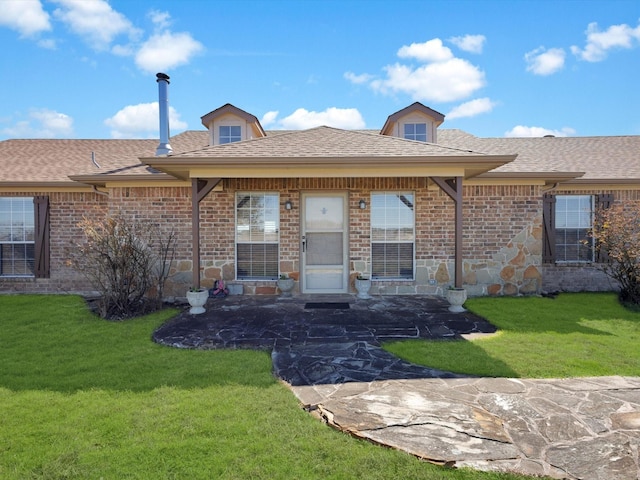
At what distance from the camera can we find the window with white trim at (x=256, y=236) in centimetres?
809

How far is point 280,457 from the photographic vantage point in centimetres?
254

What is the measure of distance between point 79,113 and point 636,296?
14.5m

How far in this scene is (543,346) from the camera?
190 inches

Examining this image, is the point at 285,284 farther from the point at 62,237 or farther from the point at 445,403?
the point at 62,237

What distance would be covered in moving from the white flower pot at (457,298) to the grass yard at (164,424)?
3.75 metres

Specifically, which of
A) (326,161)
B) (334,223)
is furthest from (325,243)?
(326,161)

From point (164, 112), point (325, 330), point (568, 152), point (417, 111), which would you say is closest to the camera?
point (325, 330)

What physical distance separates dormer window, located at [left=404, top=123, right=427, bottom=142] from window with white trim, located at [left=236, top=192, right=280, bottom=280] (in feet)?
15.4

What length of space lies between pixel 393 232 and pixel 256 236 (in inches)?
121

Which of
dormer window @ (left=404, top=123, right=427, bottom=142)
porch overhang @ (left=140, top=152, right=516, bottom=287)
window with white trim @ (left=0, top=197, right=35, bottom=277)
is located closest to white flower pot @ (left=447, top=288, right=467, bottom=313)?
porch overhang @ (left=140, top=152, right=516, bottom=287)

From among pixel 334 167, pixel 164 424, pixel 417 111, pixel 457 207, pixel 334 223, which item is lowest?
pixel 164 424

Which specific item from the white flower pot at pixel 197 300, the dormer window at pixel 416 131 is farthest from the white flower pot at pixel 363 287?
the dormer window at pixel 416 131

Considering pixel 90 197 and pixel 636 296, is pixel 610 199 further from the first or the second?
pixel 90 197

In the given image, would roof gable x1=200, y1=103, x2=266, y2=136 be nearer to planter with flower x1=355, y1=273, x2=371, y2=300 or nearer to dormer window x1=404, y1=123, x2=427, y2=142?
dormer window x1=404, y1=123, x2=427, y2=142
